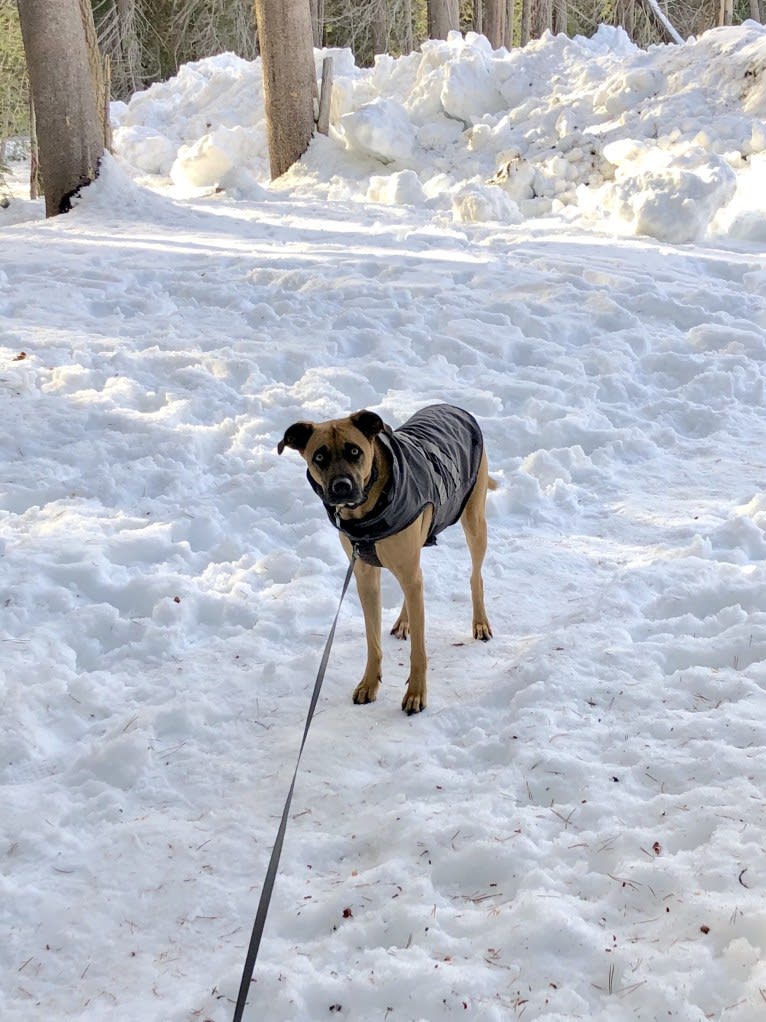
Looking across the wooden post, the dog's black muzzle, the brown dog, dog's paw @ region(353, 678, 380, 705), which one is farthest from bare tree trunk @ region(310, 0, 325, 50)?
the dog's black muzzle

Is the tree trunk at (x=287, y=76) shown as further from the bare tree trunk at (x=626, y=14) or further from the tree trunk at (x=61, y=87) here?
the bare tree trunk at (x=626, y=14)

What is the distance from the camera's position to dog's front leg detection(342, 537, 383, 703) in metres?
4.32

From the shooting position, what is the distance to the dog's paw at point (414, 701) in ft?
13.8

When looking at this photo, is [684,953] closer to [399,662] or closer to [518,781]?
[518,781]

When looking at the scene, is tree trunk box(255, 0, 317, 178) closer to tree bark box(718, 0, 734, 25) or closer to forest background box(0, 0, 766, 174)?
forest background box(0, 0, 766, 174)

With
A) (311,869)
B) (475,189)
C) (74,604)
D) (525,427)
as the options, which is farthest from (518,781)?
(475,189)

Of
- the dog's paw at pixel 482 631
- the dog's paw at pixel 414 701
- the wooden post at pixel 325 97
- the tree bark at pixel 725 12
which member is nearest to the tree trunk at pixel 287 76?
the wooden post at pixel 325 97

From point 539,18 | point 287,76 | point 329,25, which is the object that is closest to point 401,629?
point 287,76

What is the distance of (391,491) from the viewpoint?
3.90m

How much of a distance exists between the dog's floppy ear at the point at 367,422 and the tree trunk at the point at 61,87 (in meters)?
9.15

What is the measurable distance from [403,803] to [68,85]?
407 inches

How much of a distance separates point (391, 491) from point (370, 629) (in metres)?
0.76

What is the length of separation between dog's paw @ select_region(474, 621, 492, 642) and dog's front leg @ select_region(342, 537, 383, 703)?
698 mm

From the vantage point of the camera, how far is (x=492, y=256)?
10.4 m
